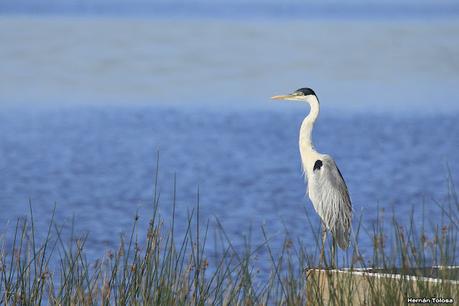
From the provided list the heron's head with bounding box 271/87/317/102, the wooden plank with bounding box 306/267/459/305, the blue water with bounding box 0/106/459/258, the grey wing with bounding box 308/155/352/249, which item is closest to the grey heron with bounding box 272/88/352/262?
the grey wing with bounding box 308/155/352/249

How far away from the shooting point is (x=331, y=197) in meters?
7.14

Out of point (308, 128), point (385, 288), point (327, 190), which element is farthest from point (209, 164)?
point (385, 288)

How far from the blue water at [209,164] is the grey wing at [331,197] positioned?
2.50 metres

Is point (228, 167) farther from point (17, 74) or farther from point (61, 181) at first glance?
point (17, 74)

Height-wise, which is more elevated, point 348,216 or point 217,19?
point 217,19

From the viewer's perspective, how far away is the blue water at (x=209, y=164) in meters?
14.2

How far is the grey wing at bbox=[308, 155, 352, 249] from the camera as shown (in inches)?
277

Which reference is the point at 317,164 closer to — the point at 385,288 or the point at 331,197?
the point at 331,197

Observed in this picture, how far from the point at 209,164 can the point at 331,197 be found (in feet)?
42.2

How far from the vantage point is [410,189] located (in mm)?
16547

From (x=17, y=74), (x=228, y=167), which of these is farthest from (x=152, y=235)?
(x=17, y=74)

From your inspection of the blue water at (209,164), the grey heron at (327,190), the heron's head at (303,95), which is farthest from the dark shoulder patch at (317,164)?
the blue water at (209,164)

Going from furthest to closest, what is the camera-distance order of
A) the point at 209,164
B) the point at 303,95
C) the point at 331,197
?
the point at 209,164 → the point at 303,95 → the point at 331,197

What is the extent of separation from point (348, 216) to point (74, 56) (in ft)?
133
